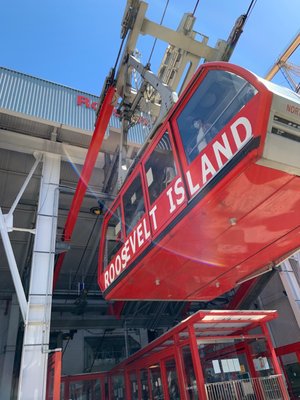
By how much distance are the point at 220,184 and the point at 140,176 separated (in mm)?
1857

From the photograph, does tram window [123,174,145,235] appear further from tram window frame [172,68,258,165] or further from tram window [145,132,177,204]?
tram window frame [172,68,258,165]

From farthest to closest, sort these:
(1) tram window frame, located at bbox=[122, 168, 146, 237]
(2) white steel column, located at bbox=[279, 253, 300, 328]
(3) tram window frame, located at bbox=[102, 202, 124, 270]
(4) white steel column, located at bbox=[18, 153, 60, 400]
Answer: (2) white steel column, located at bbox=[279, 253, 300, 328], (4) white steel column, located at bbox=[18, 153, 60, 400], (3) tram window frame, located at bbox=[102, 202, 124, 270], (1) tram window frame, located at bbox=[122, 168, 146, 237]

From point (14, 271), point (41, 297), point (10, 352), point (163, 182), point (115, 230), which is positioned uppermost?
point (14, 271)

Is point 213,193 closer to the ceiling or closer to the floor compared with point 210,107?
closer to the floor

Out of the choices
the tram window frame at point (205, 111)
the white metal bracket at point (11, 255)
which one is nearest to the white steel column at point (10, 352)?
the white metal bracket at point (11, 255)

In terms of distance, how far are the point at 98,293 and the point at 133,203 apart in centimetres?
1039

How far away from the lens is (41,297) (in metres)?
7.18

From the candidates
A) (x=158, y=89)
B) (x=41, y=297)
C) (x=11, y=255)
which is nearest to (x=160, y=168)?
(x=158, y=89)

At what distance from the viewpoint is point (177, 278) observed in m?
5.17

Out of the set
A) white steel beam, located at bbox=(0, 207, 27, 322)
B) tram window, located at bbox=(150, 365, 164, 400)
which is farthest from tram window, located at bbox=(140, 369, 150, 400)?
white steel beam, located at bbox=(0, 207, 27, 322)

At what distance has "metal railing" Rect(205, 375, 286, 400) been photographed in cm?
682

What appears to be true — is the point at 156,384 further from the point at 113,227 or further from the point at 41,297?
the point at 113,227

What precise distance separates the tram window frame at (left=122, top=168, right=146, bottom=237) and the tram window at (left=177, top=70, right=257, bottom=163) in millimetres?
1232

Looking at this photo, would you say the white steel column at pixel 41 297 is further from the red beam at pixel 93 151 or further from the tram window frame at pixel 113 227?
the tram window frame at pixel 113 227
